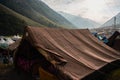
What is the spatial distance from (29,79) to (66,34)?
4953mm

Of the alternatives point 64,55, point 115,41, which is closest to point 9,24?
point 115,41

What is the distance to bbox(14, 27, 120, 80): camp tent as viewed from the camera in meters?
13.3

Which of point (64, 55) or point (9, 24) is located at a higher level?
point (64, 55)

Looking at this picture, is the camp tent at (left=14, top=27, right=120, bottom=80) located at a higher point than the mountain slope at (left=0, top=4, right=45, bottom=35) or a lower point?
higher

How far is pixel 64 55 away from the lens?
48.1 feet

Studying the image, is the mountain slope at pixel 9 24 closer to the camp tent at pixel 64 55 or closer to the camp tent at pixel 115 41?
the camp tent at pixel 115 41

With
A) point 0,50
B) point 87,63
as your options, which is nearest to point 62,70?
point 87,63

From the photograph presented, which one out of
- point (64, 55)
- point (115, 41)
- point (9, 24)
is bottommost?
point (9, 24)

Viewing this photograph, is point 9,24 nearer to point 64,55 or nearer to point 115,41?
point 115,41

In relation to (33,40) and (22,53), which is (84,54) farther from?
(22,53)

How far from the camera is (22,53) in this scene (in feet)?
59.1

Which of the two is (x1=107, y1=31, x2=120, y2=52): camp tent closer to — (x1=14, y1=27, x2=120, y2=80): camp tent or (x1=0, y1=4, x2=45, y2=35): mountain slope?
(x1=14, y1=27, x2=120, y2=80): camp tent

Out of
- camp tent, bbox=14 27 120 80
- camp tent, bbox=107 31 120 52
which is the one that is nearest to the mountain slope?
camp tent, bbox=107 31 120 52

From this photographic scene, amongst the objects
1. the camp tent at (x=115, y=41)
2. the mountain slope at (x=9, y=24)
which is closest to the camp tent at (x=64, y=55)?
the camp tent at (x=115, y=41)
